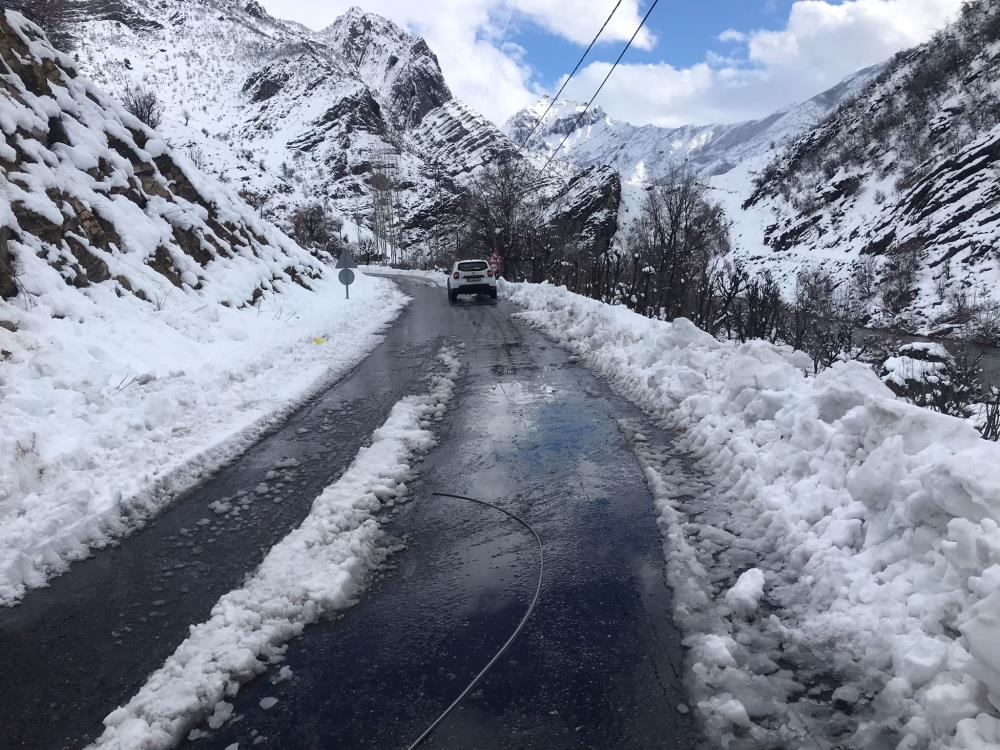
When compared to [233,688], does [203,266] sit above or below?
above

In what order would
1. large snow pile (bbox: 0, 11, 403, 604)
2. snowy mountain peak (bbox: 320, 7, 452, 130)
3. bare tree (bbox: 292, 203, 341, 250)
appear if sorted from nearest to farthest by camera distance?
large snow pile (bbox: 0, 11, 403, 604)
bare tree (bbox: 292, 203, 341, 250)
snowy mountain peak (bbox: 320, 7, 452, 130)

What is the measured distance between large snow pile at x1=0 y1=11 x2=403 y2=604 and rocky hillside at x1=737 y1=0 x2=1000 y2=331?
109 ft

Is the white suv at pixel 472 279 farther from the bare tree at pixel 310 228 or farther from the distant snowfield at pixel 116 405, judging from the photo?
the bare tree at pixel 310 228

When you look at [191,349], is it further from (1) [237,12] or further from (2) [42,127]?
(1) [237,12]

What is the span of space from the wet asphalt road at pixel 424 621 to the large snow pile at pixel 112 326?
582 millimetres

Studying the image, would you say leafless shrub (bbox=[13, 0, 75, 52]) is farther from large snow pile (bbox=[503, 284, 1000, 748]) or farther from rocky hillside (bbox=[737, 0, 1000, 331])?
rocky hillside (bbox=[737, 0, 1000, 331])

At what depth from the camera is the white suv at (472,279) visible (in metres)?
23.8

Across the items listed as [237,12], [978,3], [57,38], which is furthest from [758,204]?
[237,12]

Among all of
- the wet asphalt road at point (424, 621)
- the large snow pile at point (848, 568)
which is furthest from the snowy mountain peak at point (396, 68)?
the large snow pile at point (848, 568)

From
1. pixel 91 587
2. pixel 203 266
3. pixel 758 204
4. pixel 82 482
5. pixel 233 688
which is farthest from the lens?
pixel 758 204

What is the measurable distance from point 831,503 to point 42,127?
13837 mm

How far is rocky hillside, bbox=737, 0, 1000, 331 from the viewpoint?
1484 inches

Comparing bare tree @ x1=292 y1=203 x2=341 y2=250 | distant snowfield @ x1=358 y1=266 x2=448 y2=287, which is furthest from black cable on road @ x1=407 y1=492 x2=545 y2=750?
distant snowfield @ x1=358 y1=266 x2=448 y2=287

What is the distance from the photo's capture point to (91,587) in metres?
3.66
